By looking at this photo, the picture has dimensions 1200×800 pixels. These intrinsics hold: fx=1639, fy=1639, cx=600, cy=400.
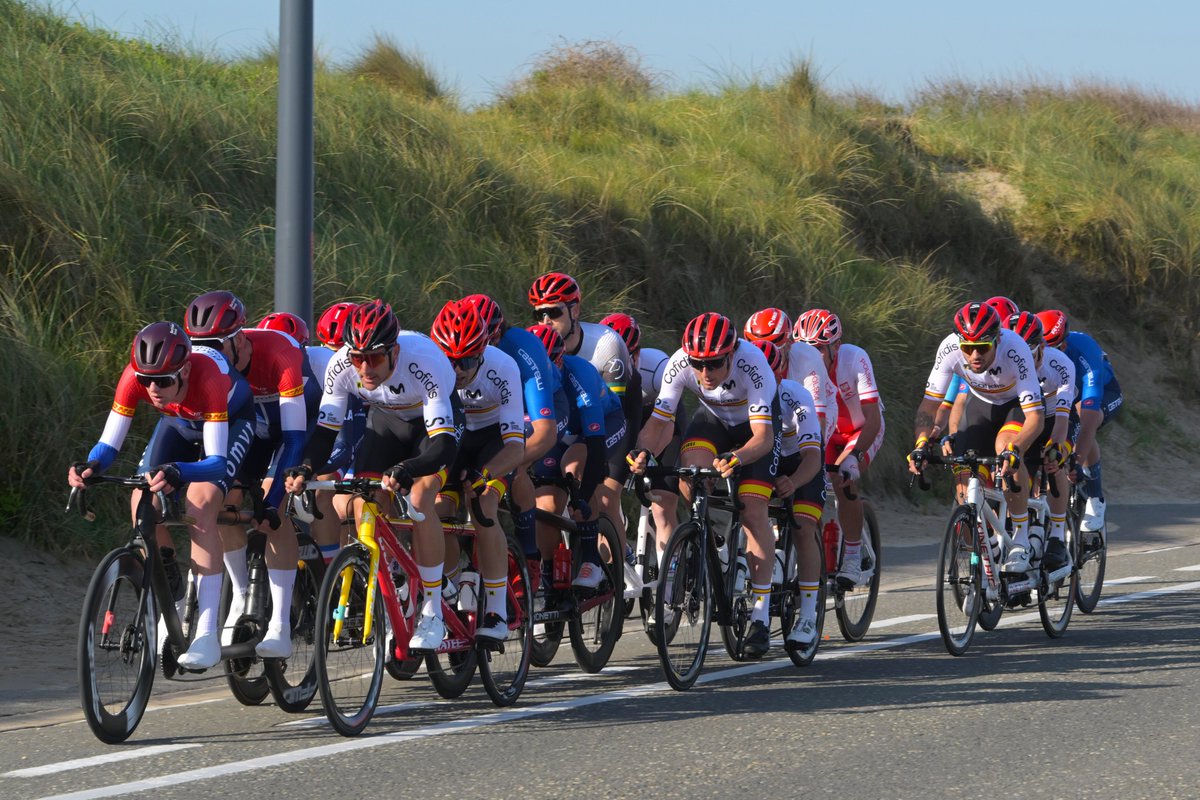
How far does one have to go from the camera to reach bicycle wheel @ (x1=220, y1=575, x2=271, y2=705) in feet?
23.8

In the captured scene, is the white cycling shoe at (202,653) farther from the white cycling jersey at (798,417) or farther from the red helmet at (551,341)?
the white cycling jersey at (798,417)

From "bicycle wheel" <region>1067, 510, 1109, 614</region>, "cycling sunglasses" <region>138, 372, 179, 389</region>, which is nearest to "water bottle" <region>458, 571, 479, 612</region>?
"cycling sunglasses" <region>138, 372, 179, 389</region>

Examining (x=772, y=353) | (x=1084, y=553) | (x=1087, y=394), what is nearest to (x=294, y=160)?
(x=772, y=353)

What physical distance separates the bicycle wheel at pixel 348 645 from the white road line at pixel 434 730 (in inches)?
5.1

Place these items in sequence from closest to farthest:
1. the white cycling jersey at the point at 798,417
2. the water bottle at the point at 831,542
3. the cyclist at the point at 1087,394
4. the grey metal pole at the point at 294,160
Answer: the white cycling jersey at the point at 798,417 < the water bottle at the point at 831,542 < the grey metal pole at the point at 294,160 < the cyclist at the point at 1087,394

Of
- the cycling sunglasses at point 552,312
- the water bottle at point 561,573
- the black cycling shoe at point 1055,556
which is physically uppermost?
the cycling sunglasses at point 552,312

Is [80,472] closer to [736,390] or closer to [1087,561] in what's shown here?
[736,390]

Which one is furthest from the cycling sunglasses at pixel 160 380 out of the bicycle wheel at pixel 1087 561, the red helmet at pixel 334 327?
the bicycle wheel at pixel 1087 561

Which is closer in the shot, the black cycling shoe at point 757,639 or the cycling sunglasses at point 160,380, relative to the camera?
the cycling sunglasses at point 160,380

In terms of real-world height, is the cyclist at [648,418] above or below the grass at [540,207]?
below

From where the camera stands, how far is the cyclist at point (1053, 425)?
10672mm

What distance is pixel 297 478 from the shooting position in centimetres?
702

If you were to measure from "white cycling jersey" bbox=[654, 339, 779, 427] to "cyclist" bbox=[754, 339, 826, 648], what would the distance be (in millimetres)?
200

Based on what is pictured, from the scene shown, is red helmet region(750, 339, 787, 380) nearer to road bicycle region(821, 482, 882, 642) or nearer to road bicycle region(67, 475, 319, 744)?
road bicycle region(821, 482, 882, 642)
